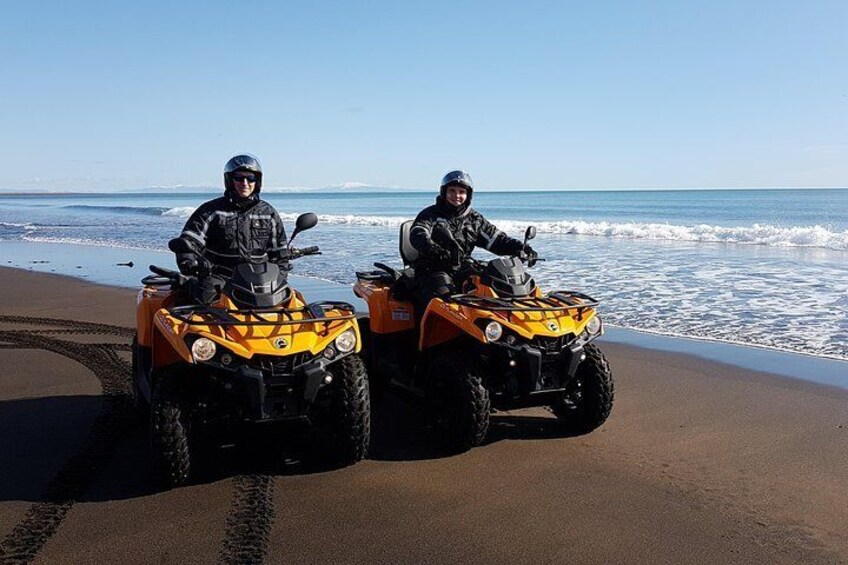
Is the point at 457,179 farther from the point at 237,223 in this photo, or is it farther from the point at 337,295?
the point at 337,295

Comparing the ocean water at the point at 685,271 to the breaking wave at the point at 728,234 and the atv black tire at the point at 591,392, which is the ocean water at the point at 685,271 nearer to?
the breaking wave at the point at 728,234

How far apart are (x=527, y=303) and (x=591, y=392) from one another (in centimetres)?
72

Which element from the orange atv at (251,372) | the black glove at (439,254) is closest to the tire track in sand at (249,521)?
the orange atv at (251,372)

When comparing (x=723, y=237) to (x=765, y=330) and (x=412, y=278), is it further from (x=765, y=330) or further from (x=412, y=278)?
(x=412, y=278)

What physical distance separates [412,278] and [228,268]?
1.40 meters

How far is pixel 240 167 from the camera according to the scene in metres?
5.20

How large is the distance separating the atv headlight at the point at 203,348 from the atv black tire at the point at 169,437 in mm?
293

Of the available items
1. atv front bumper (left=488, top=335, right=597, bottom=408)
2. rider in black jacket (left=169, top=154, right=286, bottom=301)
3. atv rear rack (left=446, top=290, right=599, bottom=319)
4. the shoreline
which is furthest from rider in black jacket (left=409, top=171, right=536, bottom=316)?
the shoreline

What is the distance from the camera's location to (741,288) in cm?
1177

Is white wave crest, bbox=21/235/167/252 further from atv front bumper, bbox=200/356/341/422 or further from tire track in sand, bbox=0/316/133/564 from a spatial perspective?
atv front bumper, bbox=200/356/341/422

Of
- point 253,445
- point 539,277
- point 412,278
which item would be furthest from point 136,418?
point 539,277

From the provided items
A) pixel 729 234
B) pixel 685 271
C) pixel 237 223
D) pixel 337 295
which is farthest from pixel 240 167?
pixel 729 234

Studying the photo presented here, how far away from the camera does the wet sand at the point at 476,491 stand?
3.43 metres

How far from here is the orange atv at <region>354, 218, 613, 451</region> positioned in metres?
4.57
